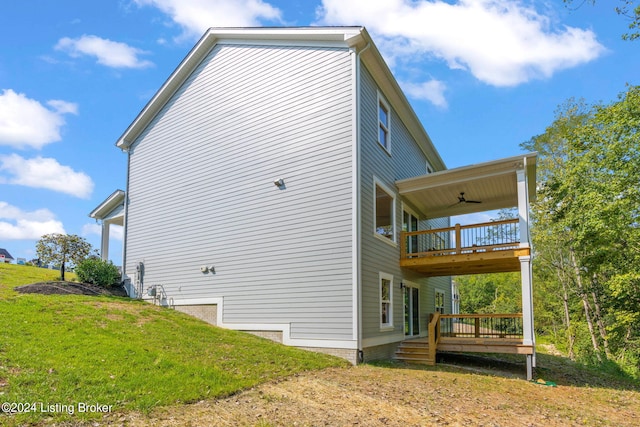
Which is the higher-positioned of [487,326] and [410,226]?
[410,226]

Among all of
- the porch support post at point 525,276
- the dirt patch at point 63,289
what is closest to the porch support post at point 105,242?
the dirt patch at point 63,289

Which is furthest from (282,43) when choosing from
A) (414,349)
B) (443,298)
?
(443,298)

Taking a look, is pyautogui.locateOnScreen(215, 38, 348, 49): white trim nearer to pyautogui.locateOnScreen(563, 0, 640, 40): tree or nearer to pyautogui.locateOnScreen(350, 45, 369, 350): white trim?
pyautogui.locateOnScreen(350, 45, 369, 350): white trim

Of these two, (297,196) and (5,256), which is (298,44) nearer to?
(297,196)

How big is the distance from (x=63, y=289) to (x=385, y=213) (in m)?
9.73

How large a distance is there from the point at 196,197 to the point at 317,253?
515 centimetres

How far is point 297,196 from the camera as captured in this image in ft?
36.2

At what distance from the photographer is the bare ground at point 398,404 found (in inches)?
215

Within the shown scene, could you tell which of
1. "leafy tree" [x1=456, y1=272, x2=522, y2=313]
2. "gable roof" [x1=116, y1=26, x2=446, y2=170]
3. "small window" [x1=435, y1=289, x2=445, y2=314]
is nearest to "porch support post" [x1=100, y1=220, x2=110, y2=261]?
"gable roof" [x1=116, y1=26, x2=446, y2=170]

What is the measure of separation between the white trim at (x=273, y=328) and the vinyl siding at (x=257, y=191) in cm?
15

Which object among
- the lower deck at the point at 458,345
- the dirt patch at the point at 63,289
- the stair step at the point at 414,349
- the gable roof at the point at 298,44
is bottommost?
the stair step at the point at 414,349

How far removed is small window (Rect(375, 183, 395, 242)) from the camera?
1219cm

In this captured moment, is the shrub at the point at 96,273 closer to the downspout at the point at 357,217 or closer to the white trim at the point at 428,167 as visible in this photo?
the downspout at the point at 357,217

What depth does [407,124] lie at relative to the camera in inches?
577
